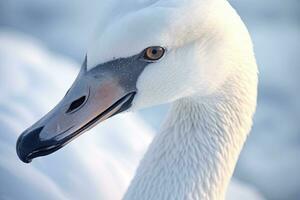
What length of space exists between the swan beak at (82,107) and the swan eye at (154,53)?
0.05 feet

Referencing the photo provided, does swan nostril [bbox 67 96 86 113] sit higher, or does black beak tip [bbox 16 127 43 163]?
swan nostril [bbox 67 96 86 113]

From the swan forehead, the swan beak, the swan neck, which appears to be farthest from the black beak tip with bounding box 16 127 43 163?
the swan neck

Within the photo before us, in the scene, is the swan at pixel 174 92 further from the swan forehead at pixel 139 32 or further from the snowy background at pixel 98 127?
the snowy background at pixel 98 127

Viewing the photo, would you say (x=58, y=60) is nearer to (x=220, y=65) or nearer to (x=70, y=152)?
(x=70, y=152)

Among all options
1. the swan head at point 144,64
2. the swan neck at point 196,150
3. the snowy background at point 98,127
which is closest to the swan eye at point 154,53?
the swan head at point 144,64

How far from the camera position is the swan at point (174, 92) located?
1146 mm

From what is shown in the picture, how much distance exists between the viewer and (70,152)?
166 cm

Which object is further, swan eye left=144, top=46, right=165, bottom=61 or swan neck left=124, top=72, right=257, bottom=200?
swan neck left=124, top=72, right=257, bottom=200

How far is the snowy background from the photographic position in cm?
162

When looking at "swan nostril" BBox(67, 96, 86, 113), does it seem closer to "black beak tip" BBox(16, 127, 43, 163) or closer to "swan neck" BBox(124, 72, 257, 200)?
"black beak tip" BBox(16, 127, 43, 163)

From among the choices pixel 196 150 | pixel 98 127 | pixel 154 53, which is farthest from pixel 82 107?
pixel 98 127

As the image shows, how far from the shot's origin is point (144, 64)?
117 cm

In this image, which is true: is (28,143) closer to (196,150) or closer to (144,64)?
(144,64)

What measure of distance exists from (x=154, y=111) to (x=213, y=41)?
2.18ft
